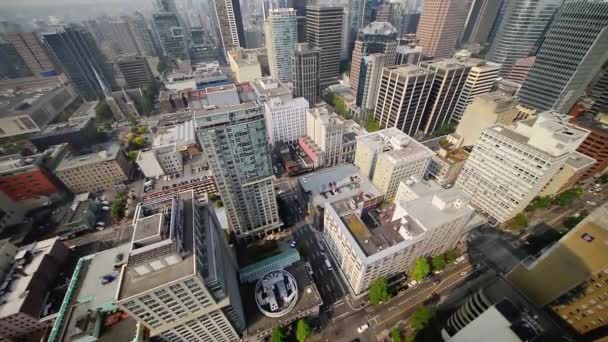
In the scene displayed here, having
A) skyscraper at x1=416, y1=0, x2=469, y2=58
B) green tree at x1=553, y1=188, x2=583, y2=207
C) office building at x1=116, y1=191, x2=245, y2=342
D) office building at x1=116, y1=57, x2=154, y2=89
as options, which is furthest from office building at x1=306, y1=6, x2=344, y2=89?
office building at x1=116, y1=57, x2=154, y2=89

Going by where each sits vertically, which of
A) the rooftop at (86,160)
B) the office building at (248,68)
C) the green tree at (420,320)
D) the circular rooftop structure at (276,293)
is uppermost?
the office building at (248,68)

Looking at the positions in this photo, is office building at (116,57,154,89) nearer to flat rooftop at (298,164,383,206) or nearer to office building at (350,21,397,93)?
office building at (350,21,397,93)

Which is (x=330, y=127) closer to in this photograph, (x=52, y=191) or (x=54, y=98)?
(x=52, y=191)

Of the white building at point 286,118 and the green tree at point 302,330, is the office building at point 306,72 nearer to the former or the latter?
the white building at point 286,118

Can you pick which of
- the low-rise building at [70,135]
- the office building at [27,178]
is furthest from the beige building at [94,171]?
the low-rise building at [70,135]

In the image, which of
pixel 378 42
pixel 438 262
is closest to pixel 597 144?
pixel 438 262

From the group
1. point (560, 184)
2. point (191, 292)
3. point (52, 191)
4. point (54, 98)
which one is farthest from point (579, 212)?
point (54, 98)
